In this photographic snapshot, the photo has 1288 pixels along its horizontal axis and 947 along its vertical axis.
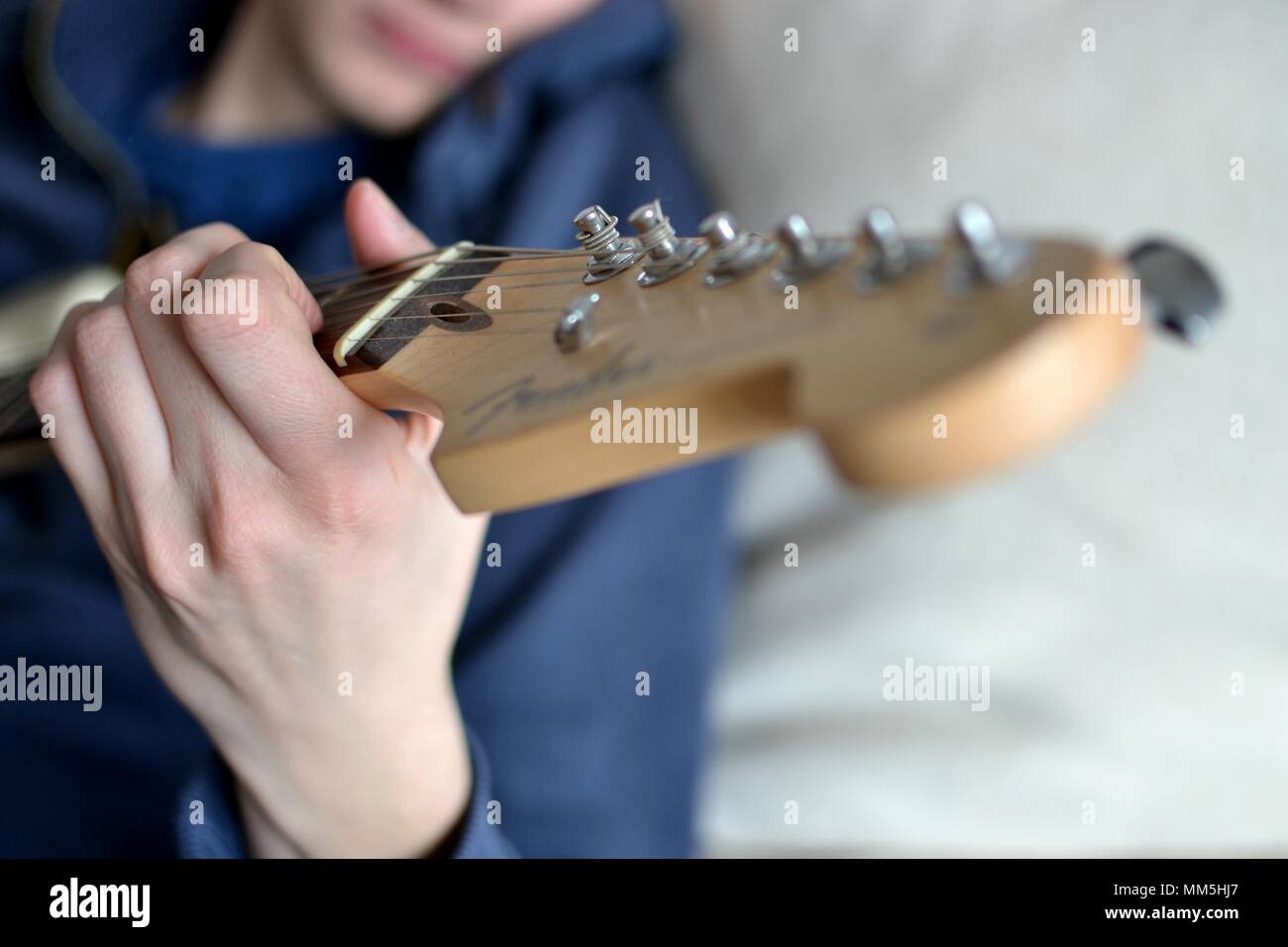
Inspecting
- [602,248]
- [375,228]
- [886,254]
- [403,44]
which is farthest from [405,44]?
[886,254]

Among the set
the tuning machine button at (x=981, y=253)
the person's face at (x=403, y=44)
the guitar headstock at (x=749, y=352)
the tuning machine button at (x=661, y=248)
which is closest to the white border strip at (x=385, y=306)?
the guitar headstock at (x=749, y=352)

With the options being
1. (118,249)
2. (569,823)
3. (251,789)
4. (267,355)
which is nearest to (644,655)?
(569,823)

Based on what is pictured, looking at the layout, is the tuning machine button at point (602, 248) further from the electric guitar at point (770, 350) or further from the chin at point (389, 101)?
the chin at point (389, 101)

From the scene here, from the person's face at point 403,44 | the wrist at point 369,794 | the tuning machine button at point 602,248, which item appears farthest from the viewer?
the person's face at point 403,44

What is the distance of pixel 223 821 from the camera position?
1.63 feet

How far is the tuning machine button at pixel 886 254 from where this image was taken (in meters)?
0.27

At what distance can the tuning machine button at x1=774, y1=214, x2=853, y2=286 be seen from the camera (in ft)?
0.94

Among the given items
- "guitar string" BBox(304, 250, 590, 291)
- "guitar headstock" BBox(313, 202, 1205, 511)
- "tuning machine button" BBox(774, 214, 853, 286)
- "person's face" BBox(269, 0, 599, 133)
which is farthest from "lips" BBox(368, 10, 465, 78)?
"tuning machine button" BBox(774, 214, 853, 286)

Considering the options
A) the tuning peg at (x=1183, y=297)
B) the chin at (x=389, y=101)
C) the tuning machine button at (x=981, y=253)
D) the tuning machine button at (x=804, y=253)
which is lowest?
the tuning peg at (x=1183, y=297)

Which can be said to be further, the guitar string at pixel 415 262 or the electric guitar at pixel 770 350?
the guitar string at pixel 415 262

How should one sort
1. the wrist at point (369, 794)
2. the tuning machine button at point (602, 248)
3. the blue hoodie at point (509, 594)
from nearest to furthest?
the tuning machine button at point (602, 248), the wrist at point (369, 794), the blue hoodie at point (509, 594)

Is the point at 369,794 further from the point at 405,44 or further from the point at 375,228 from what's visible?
the point at 405,44

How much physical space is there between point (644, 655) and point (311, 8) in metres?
0.48

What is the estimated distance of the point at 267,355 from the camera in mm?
355
